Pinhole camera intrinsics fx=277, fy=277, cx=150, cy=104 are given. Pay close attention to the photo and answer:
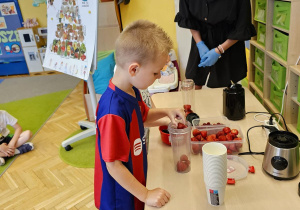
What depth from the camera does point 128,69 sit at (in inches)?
31.8

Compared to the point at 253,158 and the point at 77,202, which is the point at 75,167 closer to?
the point at 77,202

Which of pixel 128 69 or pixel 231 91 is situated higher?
pixel 128 69

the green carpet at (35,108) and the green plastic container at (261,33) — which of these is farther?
the green carpet at (35,108)

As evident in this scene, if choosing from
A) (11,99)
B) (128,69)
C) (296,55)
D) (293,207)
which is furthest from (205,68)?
(11,99)

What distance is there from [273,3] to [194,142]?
1189 millimetres

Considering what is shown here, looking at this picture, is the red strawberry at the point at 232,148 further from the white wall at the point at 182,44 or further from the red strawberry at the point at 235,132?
the white wall at the point at 182,44

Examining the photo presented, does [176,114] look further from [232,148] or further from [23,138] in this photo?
[23,138]

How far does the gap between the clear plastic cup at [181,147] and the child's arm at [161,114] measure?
0.13 metres

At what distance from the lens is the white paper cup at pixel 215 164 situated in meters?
0.70

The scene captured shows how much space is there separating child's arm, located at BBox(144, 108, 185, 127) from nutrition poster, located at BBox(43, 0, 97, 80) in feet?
3.13

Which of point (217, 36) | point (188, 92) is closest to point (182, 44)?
point (217, 36)

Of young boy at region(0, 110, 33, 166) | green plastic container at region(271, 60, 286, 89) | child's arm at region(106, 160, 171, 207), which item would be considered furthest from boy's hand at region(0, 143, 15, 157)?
green plastic container at region(271, 60, 286, 89)

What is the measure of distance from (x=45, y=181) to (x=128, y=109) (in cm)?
144

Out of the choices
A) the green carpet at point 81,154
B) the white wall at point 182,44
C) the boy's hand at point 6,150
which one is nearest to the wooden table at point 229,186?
the green carpet at point 81,154
